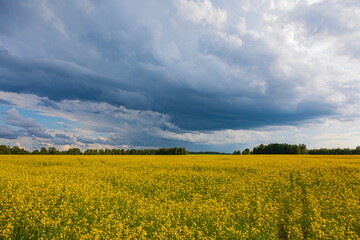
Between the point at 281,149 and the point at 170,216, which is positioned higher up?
the point at 281,149

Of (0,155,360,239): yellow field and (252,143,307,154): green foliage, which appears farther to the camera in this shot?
(252,143,307,154): green foliage

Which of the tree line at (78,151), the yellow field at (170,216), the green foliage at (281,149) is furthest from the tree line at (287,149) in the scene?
the yellow field at (170,216)

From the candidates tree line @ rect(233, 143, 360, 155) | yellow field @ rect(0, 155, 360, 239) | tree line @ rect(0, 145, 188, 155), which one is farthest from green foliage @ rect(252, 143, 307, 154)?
yellow field @ rect(0, 155, 360, 239)

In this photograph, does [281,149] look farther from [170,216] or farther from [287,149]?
[170,216]

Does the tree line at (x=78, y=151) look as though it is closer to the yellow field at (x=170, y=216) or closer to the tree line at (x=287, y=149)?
the tree line at (x=287, y=149)

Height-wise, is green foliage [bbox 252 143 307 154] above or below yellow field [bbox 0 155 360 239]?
above

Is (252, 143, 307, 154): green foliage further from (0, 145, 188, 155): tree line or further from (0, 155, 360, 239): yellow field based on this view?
(0, 155, 360, 239): yellow field

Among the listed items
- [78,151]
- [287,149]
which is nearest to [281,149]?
[287,149]

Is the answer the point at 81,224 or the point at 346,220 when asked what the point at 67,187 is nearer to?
the point at 81,224

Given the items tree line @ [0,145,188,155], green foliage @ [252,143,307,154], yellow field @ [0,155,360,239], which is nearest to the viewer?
yellow field @ [0,155,360,239]

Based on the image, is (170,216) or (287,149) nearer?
(170,216)

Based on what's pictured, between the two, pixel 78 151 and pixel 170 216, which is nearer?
pixel 170 216

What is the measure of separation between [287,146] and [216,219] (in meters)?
83.1

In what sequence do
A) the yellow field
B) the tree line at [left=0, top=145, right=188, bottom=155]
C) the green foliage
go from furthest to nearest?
the green foliage, the tree line at [left=0, top=145, right=188, bottom=155], the yellow field
